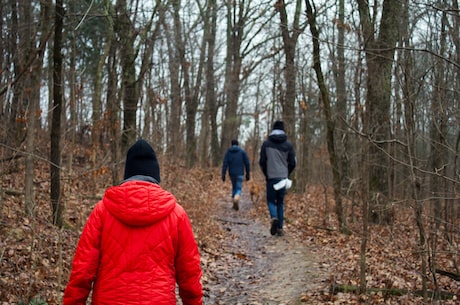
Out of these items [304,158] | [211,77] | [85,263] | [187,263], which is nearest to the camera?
[85,263]

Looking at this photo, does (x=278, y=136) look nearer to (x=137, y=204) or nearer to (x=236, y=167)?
(x=236, y=167)

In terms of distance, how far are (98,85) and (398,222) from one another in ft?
32.8

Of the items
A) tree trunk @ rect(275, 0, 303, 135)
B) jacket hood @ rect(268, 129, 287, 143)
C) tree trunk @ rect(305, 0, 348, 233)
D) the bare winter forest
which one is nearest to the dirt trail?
the bare winter forest

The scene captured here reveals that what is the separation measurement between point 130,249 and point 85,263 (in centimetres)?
29

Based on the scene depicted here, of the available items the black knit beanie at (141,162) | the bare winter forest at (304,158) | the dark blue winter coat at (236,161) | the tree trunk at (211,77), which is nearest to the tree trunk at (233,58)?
the tree trunk at (211,77)

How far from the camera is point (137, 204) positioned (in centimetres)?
291

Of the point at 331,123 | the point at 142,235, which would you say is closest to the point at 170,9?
the point at 331,123

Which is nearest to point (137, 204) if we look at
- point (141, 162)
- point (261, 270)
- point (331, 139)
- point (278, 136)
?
point (141, 162)

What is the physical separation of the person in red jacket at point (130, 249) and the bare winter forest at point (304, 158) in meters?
2.10

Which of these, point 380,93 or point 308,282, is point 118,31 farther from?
point 308,282

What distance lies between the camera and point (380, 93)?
9617 mm

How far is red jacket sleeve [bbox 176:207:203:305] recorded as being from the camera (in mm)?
3049

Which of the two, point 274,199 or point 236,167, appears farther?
point 236,167

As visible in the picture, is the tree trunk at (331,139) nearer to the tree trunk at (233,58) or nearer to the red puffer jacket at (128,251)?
the red puffer jacket at (128,251)
